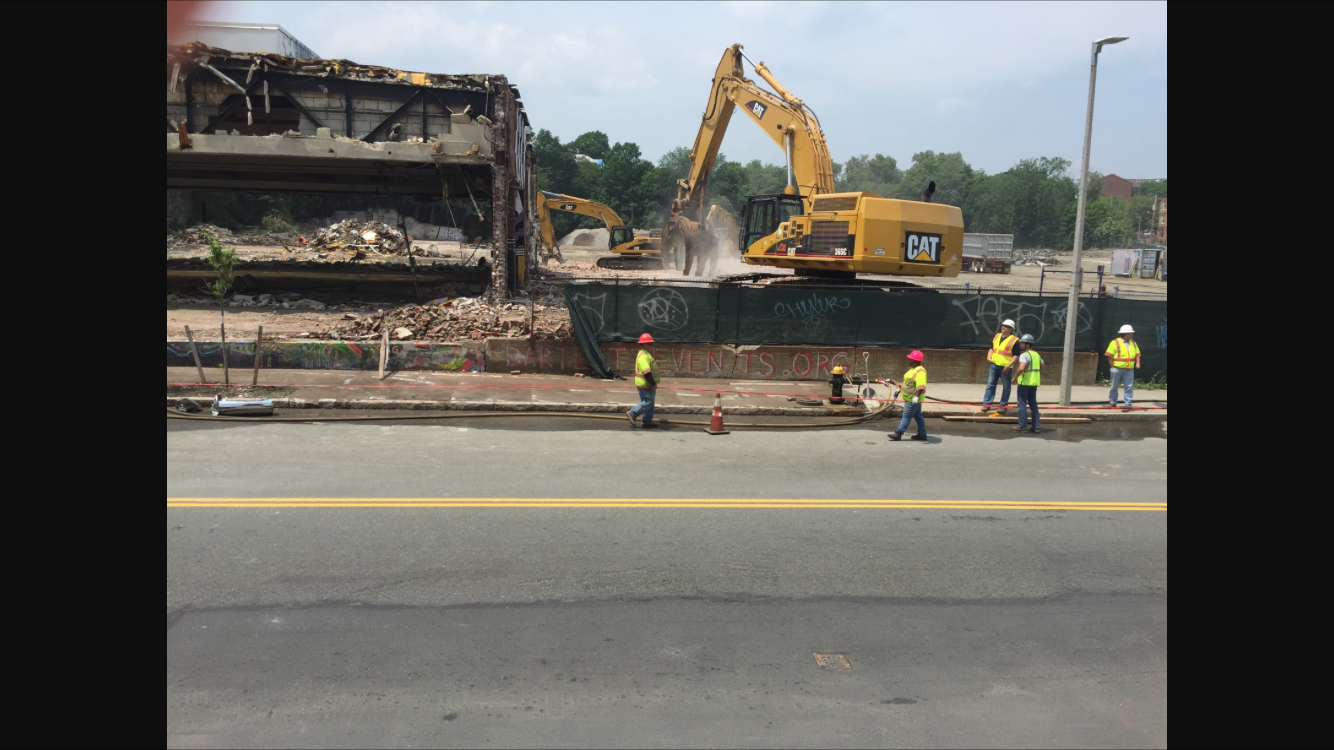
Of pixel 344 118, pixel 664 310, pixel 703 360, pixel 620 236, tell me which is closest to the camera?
pixel 664 310

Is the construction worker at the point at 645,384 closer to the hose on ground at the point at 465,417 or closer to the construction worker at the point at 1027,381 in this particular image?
the hose on ground at the point at 465,417

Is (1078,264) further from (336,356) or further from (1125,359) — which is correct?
(336,356)

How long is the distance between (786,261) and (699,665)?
48.6 ft

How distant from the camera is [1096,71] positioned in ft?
51.2

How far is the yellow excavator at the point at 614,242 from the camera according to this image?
4262cm

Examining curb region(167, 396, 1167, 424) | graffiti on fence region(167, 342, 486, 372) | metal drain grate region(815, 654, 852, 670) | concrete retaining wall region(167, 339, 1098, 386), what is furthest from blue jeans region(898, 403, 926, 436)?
graffiti on fence region(167, 342, 486, 372)

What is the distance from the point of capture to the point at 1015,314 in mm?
18672

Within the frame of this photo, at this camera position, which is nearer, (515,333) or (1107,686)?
(1107,686)

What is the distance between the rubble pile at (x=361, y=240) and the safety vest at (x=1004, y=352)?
27930 mm

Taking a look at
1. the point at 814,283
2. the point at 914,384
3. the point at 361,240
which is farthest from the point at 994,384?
the point at 361,240

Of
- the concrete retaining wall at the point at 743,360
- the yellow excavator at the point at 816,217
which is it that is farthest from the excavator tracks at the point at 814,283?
the concrete retaining wall at the point at 743,360

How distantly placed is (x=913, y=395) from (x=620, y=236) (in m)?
34.5

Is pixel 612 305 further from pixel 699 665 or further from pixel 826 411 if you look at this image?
pixel 699 665
